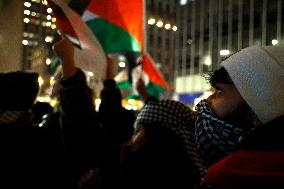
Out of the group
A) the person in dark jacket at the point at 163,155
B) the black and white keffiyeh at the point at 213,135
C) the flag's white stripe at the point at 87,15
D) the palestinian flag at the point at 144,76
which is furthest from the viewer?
the palestinian flag at the point at 144,76

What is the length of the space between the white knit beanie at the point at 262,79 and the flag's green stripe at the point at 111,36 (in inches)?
168

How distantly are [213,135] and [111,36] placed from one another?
4.49 m

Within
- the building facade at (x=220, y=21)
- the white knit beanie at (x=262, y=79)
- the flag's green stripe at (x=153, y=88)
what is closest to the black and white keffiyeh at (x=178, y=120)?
the white knit beanie at (x=262, y=79)

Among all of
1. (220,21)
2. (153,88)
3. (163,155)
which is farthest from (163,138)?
(220,21)

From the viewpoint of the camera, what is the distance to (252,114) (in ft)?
4.79

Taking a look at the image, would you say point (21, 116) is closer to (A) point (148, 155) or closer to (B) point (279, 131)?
(A) point (148, 155)

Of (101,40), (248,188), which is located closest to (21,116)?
(248,188)

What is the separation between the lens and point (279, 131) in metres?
1.26

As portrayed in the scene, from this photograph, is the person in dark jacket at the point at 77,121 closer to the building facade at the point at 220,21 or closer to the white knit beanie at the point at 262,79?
the white knit beanie at the point at 262,79

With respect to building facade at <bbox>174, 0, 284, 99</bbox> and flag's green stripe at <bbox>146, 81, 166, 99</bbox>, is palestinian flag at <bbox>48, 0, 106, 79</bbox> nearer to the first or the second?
flag's green stripe at <bbox>146, 81, 166, 99</bbox>

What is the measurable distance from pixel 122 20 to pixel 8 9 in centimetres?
431

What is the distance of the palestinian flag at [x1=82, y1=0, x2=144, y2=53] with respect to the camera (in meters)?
5.64

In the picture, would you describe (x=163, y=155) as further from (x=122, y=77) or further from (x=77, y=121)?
(x=122, y=77)

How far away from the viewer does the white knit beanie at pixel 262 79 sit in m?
1.36
